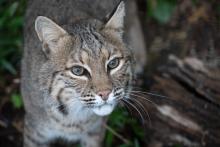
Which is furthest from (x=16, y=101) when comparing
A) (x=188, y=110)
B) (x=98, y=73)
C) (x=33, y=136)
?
(x=98, y=73)

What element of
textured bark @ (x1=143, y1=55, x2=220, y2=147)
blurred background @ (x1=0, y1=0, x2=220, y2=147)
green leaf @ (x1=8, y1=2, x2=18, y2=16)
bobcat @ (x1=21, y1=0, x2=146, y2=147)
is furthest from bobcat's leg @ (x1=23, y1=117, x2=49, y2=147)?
green leaf @ (x1=8, y1=2, x2=18, y2=16)

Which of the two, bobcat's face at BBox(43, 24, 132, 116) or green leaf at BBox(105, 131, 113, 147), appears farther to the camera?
green leaf at BBox(105, 131, 113, 147)

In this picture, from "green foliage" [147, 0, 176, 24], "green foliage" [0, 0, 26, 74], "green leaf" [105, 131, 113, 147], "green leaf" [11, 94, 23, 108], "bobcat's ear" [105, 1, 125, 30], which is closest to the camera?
"bobcat's ear" [105, 1, 125, 30]

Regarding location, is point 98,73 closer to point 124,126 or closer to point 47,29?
point 47,29

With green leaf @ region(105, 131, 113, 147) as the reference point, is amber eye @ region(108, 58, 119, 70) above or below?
above

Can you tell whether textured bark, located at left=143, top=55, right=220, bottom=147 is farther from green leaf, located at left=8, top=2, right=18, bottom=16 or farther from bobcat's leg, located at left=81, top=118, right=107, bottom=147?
green leaf, located at left=8, top=2, right=18, bottom=16

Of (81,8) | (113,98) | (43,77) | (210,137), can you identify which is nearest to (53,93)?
(43,77)
